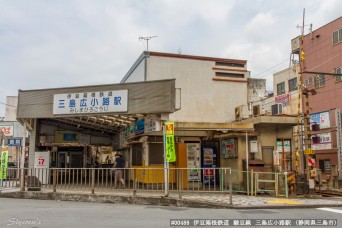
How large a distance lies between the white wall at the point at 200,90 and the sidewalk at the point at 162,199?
417 inches

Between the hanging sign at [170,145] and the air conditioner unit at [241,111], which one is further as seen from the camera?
the air conditioner unit at [241,111]

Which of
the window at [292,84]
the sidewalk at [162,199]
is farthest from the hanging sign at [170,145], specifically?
the window at [292,84]

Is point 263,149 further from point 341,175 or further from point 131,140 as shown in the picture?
point 341,175

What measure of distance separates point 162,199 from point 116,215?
3.13 metres

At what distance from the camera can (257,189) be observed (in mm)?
16531

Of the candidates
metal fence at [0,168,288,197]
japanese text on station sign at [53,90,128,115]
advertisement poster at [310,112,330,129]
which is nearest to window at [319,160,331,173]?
advertisement poster at [310,112,330,129]

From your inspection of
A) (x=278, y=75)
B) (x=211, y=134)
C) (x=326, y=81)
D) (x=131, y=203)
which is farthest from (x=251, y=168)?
(x=278, y=75)

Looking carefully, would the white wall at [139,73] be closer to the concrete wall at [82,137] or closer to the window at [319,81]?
the concrete wall at [82,137]

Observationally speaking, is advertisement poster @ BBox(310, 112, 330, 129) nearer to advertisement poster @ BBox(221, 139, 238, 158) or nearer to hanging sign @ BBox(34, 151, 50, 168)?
advertisement poster @ BBox(221, 139, 238, 158)

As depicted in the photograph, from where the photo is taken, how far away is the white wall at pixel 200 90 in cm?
2556

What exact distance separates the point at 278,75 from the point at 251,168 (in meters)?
29.8

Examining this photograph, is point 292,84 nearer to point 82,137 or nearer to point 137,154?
point 82,137

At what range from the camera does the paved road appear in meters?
9.32

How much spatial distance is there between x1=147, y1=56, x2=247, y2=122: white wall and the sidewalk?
10.6 metres
